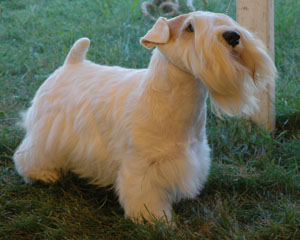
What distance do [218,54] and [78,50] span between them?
1.31 meters

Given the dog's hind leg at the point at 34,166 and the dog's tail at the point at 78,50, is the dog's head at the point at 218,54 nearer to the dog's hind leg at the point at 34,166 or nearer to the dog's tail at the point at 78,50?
the dog's tail at the point at 78,50

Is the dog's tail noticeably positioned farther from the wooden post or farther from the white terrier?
the wooden post

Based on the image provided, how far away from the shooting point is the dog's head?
88.7 inches

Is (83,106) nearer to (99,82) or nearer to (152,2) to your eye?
(99,82)

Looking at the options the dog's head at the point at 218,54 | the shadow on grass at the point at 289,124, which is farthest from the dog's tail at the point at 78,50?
the shadow on grass at the point at 289,124

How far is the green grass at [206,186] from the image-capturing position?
2715 millimetres

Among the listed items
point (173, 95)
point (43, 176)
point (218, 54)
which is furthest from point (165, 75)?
point (43, 176)

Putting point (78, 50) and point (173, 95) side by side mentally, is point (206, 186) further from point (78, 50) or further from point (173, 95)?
point (78, 50)

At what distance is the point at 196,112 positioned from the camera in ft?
8.59

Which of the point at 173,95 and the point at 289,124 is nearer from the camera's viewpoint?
the point at 173,95

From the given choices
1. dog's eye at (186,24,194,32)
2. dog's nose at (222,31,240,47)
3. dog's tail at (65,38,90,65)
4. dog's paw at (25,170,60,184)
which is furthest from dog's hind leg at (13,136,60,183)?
dog's nose at (222,31,240,47)

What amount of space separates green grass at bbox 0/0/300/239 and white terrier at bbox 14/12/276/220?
152 millimetres

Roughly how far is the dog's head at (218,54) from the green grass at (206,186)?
712 mm

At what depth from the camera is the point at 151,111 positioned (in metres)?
2.61
